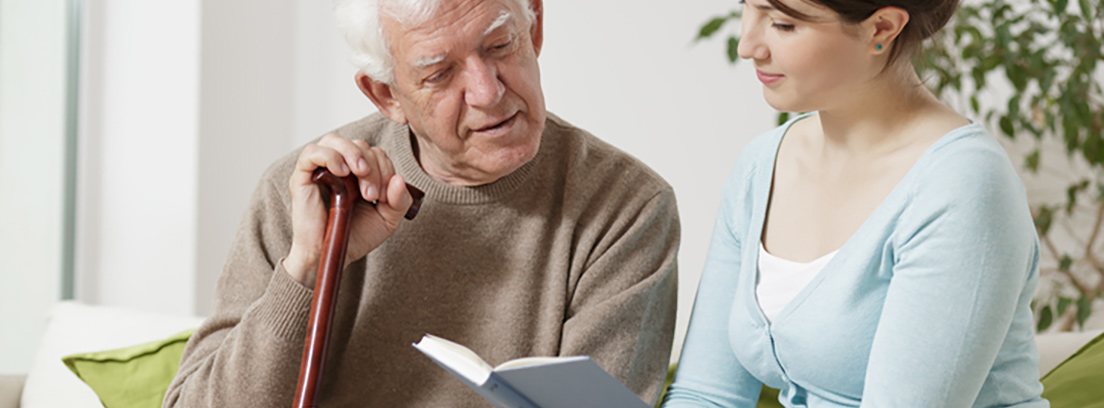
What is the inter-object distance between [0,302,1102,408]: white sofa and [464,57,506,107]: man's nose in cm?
86

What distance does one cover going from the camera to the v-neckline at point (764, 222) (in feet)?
3.17

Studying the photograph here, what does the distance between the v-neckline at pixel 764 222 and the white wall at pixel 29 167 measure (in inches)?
101

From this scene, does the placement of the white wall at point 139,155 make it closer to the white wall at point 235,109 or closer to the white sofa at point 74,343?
the white wall at point 235,109

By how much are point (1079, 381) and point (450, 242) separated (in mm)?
912

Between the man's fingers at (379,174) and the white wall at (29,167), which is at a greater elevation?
the man's fingers at (379,174)

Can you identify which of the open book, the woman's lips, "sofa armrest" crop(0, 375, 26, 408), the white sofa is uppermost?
the woman's lips

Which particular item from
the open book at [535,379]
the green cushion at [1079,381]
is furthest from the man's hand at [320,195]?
the green cushion at [1079,381]

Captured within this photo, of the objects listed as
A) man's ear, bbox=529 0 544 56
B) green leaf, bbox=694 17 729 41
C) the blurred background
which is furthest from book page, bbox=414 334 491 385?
the blurred background

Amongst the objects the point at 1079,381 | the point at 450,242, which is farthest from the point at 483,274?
the point at 1079,381

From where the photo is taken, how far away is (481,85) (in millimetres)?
1261

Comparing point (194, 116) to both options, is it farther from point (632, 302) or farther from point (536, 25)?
point (632, 302)

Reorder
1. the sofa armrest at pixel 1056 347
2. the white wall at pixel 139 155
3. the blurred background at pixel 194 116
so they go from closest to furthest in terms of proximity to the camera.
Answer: the sofa armrest at pixel 1056 347
the blurred background at pixel 194 116
the white wall at pixel 139 155

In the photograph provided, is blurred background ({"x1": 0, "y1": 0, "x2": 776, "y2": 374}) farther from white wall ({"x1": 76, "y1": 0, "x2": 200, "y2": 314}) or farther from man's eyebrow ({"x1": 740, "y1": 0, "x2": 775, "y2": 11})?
man's eyebrow ({"x1": 740, "y1": 0, "x2": 775, "y2": 11})

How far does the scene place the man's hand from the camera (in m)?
1.24
